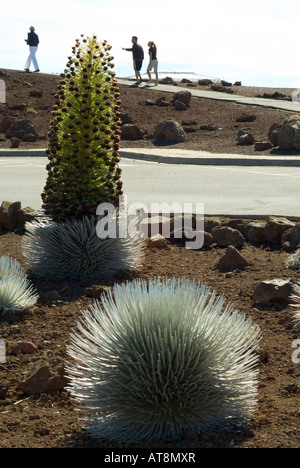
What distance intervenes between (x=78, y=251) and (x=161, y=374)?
3.14 m

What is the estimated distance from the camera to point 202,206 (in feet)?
33.3

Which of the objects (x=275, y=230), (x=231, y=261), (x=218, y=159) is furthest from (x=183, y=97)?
(x=231, y=261)

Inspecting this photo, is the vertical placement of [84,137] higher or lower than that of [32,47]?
lower

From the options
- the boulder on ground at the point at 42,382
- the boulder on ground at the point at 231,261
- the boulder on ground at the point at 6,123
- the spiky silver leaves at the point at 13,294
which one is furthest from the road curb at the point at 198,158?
the boulder on ground at the point at 42,382

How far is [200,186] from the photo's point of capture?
12680 millimetres

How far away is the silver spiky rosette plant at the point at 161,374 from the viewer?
385 centimetres

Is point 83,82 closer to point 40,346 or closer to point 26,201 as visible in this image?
point 40,346

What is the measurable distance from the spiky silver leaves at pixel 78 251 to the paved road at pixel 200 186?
8.54ft

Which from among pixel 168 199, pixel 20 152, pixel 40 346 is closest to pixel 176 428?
pixel 40 346

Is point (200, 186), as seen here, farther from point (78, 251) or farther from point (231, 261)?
point (78, 251)

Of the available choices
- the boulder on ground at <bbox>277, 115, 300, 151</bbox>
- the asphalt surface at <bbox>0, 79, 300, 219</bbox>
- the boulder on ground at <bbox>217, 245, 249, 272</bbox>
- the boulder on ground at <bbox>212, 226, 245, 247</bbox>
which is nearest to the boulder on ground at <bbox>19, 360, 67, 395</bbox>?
the boulder on ground at <bbox>217, 245, 249, 272</bbox>

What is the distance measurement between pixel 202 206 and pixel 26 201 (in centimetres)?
A: 255

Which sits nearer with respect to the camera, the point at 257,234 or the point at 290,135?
the point at 257,234

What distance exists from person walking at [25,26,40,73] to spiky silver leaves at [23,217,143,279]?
78.9 feet
